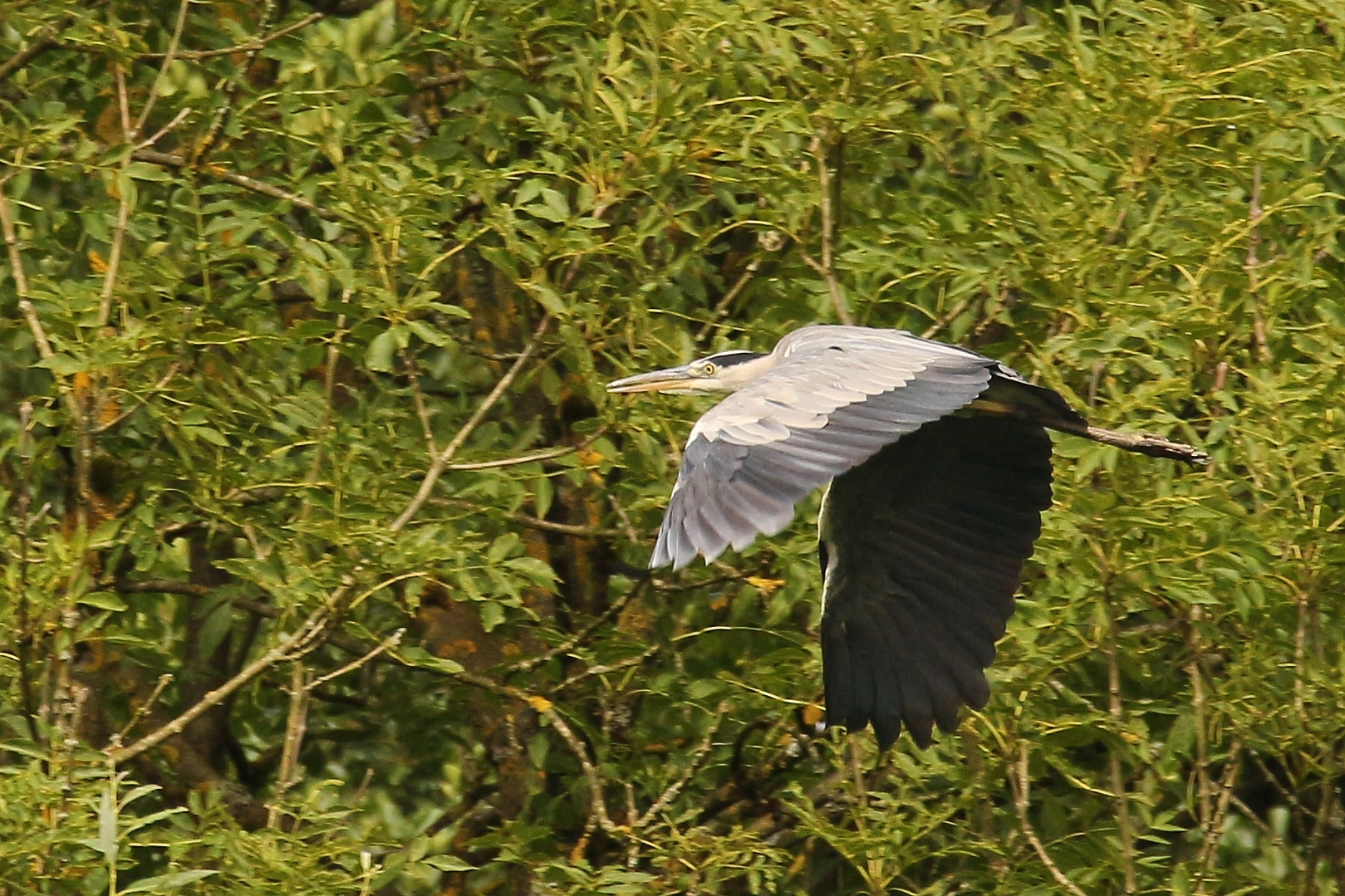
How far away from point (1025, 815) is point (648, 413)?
1.13 m

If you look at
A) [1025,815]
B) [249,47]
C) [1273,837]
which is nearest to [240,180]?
[249,47]

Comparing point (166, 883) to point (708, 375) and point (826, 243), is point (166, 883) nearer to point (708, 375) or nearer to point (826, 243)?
point (708, 375)

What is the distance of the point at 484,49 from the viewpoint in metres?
4.70

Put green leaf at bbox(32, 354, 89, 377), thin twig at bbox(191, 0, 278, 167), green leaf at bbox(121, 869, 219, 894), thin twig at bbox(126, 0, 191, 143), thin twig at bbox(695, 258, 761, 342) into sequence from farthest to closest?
thin twig at bbox(695, 258, 761, 342)
thin twig at bbox(191, 0, 278, 167)
thin twig at bbox(126, 0, 191, 143)
green leaf at bbox(32, 354, 89, 377)
green leaf at bbox(121, 869, 219, 894)

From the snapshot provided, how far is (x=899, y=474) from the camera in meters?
4.50

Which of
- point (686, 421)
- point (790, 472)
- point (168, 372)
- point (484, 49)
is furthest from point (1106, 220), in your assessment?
point (168, 372)

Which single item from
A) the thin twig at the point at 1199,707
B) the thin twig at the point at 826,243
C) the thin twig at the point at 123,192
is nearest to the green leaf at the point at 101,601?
the thin twig at the point at 123,192

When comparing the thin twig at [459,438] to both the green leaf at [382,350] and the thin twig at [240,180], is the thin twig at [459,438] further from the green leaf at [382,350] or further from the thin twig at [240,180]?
the thin twig at [240,180]

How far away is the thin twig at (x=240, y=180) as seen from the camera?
4.25 metres

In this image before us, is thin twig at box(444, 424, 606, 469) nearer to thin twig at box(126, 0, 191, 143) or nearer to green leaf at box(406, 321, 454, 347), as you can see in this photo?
green leaf at box(406, 321, 454, 347)

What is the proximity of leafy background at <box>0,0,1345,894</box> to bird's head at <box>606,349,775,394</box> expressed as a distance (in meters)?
0.06

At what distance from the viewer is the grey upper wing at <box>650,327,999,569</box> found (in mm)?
3139

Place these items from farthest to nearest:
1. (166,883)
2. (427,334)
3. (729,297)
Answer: (729,297) < (427,334) < (166,883)

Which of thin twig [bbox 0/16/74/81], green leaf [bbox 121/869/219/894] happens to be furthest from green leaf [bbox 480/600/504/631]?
thin twig [bbox 0/16/74/81]
